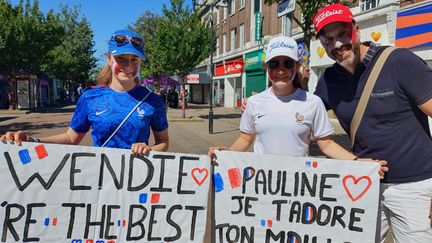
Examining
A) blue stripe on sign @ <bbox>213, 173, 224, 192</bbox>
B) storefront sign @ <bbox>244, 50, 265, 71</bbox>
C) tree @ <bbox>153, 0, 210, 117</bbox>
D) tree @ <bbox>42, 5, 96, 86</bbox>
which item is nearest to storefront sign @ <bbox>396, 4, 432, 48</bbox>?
tree @ <bbox>153, 0, 210, 117</bbox>

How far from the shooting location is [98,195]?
8.79 feet

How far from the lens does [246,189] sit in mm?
2779

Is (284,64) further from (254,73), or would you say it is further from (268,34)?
(254,73)

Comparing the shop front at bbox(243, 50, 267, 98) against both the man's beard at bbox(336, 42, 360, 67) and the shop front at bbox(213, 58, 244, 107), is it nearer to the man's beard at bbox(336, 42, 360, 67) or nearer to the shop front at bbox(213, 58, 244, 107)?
the shop front at bbox(213, 58, 244, 107)

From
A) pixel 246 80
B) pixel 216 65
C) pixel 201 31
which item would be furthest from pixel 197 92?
pixel 201 31

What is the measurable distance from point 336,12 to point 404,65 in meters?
0.58

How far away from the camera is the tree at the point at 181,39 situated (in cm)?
2034

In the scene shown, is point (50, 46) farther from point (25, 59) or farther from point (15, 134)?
point (15, 134)

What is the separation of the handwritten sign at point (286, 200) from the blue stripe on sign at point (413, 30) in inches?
444

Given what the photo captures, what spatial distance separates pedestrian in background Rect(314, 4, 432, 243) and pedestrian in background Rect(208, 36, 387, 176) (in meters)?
0.22

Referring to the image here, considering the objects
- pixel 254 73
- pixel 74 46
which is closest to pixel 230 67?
pixel 254 73

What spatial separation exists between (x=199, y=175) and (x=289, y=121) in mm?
805

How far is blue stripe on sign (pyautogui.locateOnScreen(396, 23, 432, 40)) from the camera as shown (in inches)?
461

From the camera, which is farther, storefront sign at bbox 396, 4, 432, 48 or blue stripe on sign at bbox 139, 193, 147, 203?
storefront sign at bbox 396, 4, 432, 48
